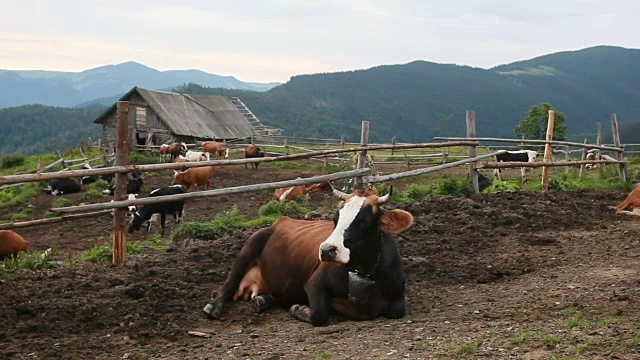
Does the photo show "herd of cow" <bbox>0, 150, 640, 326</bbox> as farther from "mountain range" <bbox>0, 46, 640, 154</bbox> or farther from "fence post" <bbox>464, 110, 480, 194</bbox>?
"mountain range" <bbox>0, 46, 640, 154</bbox>

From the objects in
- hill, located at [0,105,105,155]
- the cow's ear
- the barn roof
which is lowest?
hill, located at [0,105,105,155]

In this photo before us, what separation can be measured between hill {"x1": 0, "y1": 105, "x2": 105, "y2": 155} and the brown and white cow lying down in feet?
308

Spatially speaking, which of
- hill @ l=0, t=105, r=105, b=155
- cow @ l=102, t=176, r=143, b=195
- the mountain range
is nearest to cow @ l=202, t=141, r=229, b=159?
cow @ l=102, t=176, r=143, b=195

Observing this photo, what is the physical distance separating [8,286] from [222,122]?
1450 inches

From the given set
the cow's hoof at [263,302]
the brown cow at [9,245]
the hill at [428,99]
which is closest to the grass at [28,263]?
the brown cow at [9,245]

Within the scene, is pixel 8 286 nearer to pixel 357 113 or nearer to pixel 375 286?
pixel 375 286

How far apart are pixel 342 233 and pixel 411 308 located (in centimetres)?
100

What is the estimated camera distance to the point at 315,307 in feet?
18.6

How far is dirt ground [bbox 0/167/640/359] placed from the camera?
468cm

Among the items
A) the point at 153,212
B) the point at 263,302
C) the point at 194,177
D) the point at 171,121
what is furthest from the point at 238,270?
the point at 171,121

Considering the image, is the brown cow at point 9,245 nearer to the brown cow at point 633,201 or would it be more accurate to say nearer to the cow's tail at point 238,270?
the cow's tail at point 238,270

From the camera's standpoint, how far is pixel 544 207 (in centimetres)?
1100

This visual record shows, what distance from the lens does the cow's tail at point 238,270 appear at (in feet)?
20.0

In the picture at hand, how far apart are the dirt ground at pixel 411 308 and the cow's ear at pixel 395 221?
0.73 meters
